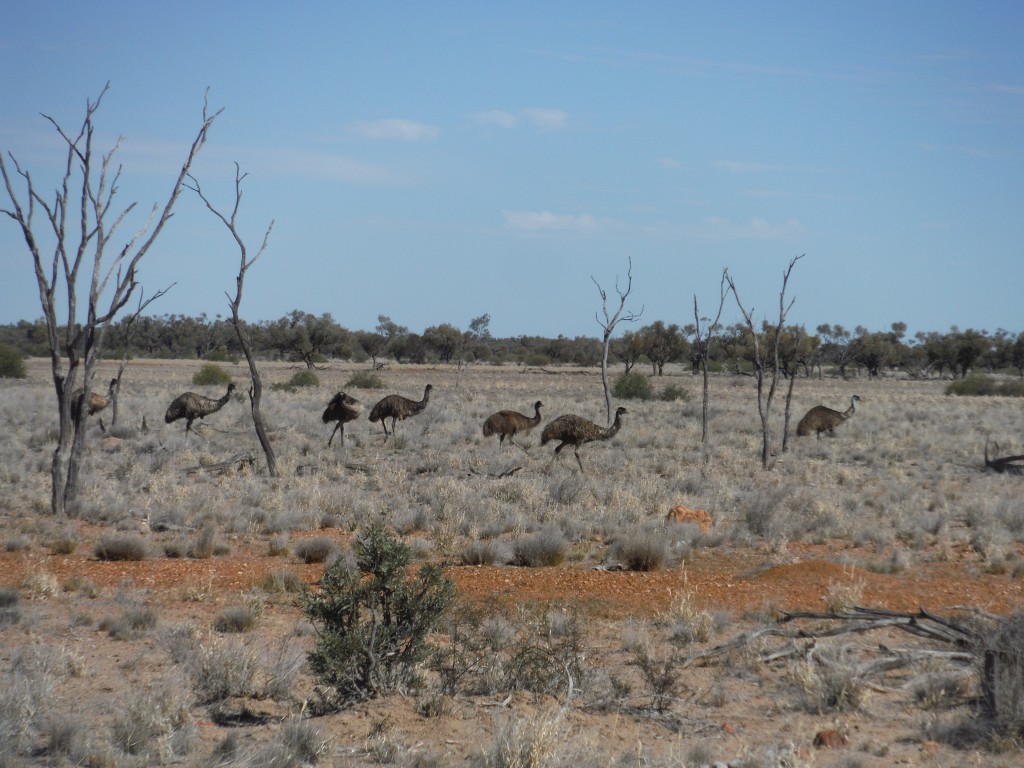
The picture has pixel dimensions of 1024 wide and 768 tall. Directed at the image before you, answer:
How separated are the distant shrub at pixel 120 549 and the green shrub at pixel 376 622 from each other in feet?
17.6

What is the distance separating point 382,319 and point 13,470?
2801 inches

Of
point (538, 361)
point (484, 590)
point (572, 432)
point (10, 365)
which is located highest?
point (538, 361)

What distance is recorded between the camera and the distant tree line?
71.2 metres

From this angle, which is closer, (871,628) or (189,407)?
(871,628)

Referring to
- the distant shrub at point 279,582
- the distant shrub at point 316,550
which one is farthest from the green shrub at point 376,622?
the distant shrub at point 316,550

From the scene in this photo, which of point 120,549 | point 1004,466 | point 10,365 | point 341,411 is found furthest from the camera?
point 10,365

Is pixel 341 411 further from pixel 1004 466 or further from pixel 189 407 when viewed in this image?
pixel 1004 466

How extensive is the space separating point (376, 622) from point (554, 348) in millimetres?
83980

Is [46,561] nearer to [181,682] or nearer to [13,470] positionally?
[181,682]

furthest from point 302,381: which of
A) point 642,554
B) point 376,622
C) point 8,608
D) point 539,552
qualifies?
point 376,622

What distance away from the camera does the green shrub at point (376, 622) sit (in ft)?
21.1

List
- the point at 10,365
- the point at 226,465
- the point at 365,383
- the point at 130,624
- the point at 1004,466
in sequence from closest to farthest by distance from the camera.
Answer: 1. the point at 130,624
2. the point at 226,465
3. the point at 1004,466
4. the point at 365,383
5. the point at 10,365

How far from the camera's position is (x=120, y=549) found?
1137cm

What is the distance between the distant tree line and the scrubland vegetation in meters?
46.6
